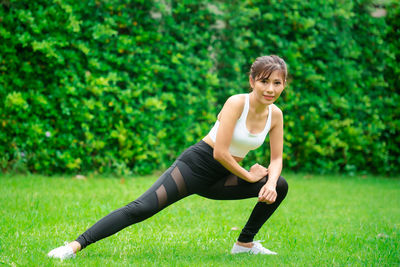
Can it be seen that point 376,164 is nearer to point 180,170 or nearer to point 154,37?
point 154,37

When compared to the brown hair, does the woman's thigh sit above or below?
below

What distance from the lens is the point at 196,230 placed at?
15.8ft

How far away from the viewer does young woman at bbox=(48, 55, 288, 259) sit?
368cm

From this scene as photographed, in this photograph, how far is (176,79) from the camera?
7680 mm

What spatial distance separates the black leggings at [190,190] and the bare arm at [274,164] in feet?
0.24

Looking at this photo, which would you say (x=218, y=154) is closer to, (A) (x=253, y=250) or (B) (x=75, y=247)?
(A) (x=253, y=250)

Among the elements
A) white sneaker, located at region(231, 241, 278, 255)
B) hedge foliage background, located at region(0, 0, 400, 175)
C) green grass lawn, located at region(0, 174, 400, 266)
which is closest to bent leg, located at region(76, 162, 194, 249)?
green grass lawn, located at region(0, 174, 400, 266)

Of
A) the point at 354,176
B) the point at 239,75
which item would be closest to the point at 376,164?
the point at 354,176


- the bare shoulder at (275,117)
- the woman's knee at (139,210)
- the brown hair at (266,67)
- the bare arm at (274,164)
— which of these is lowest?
the woman's knee at (139,210)

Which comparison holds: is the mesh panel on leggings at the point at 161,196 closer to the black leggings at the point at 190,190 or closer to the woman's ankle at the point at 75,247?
the black leggings at the point at 190,190

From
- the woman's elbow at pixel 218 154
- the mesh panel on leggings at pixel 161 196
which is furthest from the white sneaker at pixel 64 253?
the woman's elbow at pixel 218 154

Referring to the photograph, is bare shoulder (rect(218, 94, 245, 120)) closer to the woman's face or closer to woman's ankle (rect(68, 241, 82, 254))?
the woman's face

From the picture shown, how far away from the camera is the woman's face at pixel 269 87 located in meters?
3.71

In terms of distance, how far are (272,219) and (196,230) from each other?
1104mm
